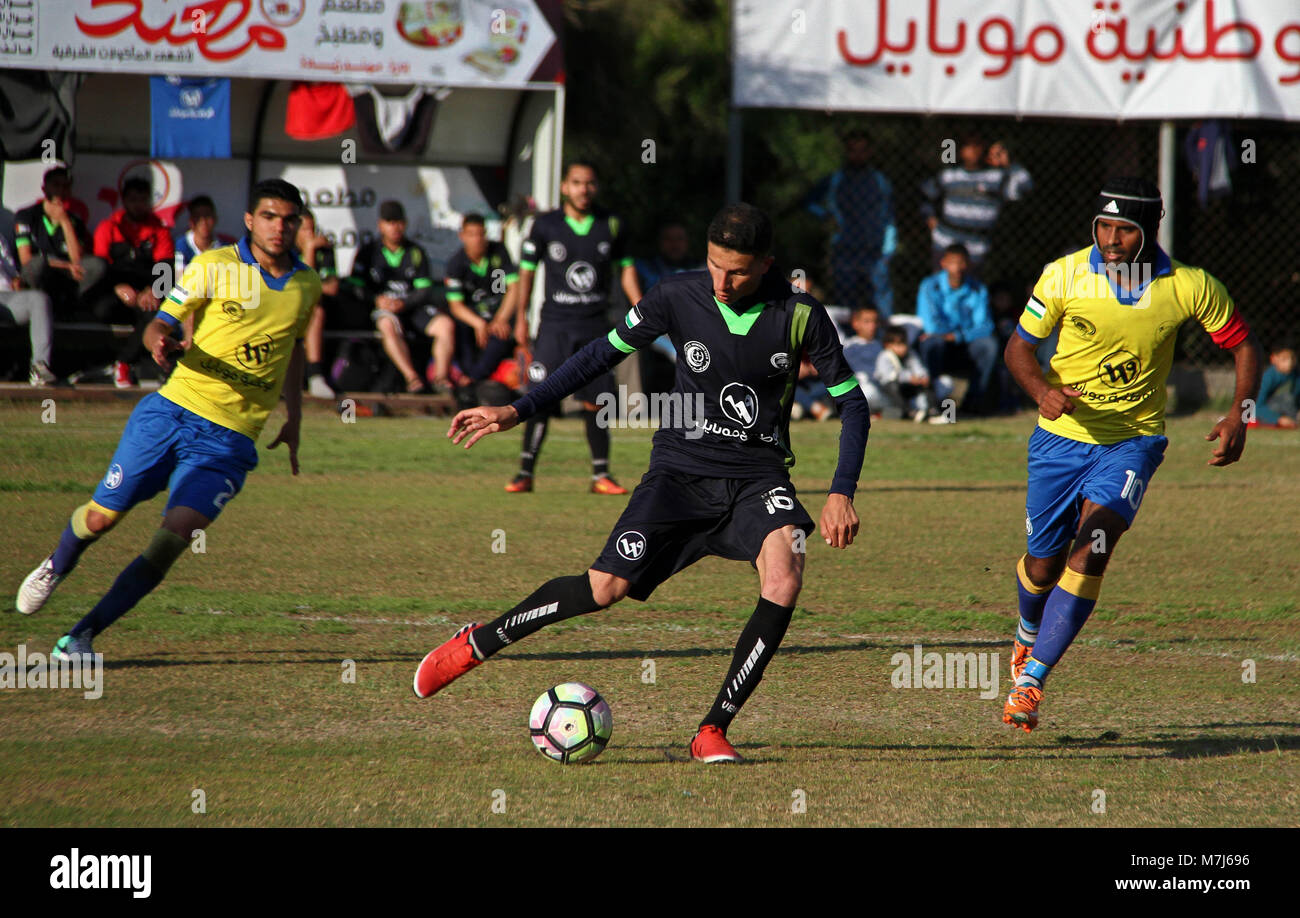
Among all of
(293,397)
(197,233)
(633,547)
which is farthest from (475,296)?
(633,547)

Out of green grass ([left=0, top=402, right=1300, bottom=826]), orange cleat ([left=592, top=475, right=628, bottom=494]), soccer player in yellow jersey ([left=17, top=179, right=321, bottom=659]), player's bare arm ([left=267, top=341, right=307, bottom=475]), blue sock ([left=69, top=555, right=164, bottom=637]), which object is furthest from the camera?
orange cleat ([left=592, top=475, right=628, bottom=494])

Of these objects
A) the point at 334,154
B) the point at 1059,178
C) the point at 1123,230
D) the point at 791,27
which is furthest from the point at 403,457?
the point at 1059,178

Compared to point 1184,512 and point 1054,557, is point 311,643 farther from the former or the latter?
point 1184,512

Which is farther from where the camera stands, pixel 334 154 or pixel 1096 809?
pixel 334 154

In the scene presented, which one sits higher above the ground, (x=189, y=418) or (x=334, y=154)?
(x=334, y=154)

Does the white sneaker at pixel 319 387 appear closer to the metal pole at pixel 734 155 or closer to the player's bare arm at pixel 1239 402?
the metal pole at pixel 734 155

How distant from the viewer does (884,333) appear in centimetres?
1555

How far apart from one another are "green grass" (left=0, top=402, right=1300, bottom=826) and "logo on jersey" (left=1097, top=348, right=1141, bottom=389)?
4.22 ft

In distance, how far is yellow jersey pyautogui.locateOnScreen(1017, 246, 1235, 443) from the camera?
594 cm

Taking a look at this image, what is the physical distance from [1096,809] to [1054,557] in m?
1.69

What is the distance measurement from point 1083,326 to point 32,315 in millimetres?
10498

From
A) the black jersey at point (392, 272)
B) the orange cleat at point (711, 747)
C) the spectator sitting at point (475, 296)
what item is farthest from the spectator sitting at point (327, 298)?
the orange cleat at point (711, 747)

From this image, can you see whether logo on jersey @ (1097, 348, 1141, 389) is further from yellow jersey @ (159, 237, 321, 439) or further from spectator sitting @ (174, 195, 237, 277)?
spectator sitting @ (174, 195, 237, 277)

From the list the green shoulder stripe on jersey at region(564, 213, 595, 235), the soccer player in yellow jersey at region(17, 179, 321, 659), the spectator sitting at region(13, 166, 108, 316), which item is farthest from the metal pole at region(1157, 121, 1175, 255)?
the soccer player in yellow jersey at region(17, 179, 321, 659)
